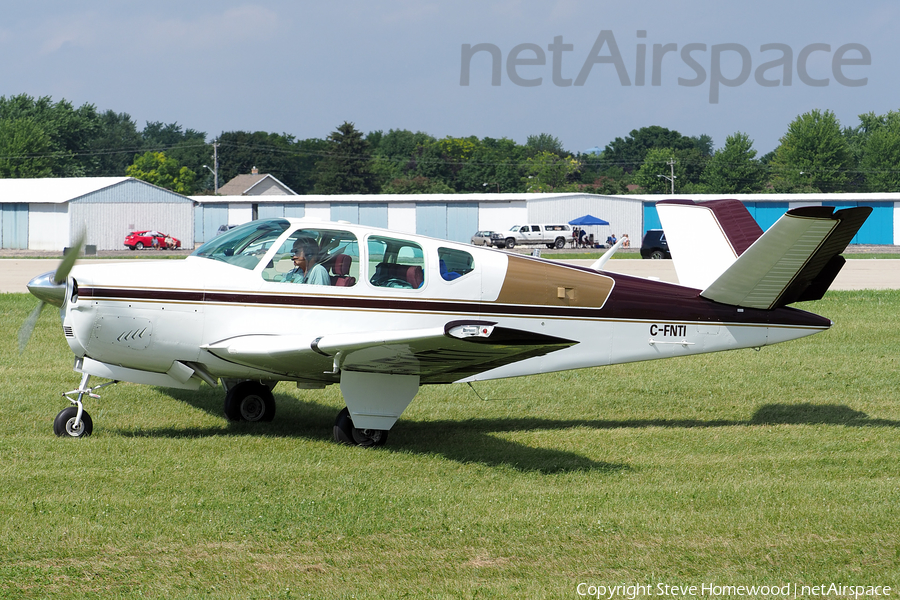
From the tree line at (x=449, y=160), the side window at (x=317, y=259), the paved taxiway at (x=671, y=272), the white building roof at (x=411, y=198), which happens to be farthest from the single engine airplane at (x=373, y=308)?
the tree line at (x=449, y=160)

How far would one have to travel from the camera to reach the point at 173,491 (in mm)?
6855

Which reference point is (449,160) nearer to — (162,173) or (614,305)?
(162,173)

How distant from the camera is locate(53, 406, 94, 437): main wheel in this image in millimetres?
8555

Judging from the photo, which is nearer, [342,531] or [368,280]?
[342,531]

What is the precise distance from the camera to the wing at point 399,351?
656cm

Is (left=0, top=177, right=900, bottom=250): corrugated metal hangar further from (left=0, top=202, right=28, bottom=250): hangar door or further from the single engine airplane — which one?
the single engine airplane

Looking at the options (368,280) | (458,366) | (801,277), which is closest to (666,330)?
(801,277)

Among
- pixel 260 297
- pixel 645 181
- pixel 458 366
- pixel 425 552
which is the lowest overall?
pixel 425 552

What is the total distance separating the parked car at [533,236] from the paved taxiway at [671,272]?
59.5 ft

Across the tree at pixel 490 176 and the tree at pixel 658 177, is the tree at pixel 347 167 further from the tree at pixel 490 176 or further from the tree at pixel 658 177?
the tree at pixel 658 177

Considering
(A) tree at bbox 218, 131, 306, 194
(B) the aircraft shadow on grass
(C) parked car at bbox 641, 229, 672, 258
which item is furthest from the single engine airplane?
(A) tree at bbox 218, 131, 306, 194

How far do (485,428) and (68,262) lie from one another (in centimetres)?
460

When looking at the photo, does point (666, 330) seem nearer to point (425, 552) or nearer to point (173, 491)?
point (425, 552)

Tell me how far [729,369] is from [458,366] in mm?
6564
